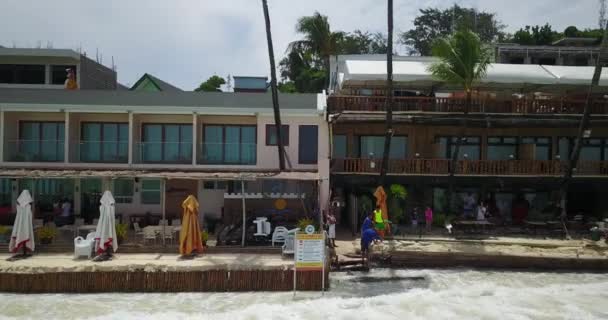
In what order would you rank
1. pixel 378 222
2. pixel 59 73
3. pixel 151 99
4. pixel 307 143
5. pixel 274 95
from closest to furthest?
→ 1. pixel 378 222
2. pixel 274 95
3. pixel 307 143
4. pixel 151 99
5. pixel 59 73

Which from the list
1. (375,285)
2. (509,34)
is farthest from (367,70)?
(509,34)

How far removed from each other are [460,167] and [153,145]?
1450 cm

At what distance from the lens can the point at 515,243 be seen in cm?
1934

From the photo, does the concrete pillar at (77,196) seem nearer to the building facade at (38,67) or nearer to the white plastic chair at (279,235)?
the white plastic chair at (279,235)

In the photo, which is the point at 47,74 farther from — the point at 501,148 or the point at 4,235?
the point at 501,148

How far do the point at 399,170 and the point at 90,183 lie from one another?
48.0 feet

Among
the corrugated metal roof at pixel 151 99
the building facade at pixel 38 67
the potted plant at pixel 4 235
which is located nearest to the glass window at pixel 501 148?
the corrugated metal roof at pixel 151 99

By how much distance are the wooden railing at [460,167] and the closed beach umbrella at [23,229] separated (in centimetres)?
1244

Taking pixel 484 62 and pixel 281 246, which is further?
pixel 484 62

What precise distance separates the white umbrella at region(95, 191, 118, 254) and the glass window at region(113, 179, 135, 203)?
7656 millimetres

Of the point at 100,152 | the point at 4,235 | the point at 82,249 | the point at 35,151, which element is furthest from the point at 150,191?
the point at 82,249

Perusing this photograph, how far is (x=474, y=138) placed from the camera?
25.8 metres

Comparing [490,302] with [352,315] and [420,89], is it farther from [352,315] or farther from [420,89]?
[420,89]

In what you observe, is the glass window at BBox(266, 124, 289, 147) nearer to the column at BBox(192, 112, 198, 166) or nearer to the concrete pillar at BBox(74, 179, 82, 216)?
the column at BBox(192, 112, 198, 166)
